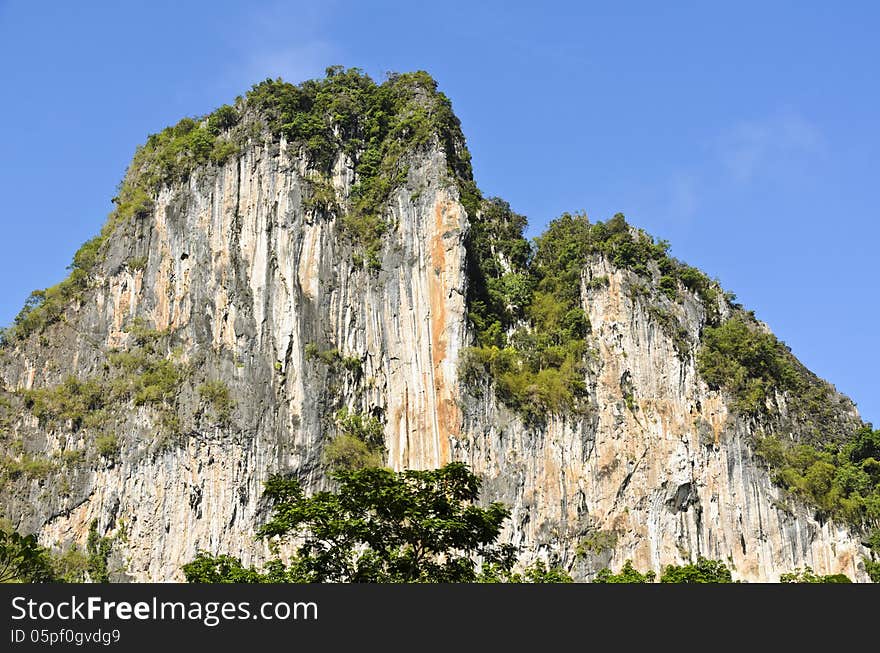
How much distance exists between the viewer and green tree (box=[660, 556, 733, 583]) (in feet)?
142

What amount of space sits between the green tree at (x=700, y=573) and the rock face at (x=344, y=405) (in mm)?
1761

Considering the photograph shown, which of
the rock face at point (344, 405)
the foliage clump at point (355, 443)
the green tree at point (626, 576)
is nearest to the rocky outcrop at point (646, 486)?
the rock face at point (344, 405)

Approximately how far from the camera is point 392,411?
5347cm

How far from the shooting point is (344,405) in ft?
175

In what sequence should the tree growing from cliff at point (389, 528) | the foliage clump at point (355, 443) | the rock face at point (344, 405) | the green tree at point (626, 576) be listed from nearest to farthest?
the tree growing from cliff at point (389, 528) → the green tree at point (626, 576) → the foliage clump at point (355, 443) → the rock face at point (344, 405)

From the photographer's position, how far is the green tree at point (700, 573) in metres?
43.4

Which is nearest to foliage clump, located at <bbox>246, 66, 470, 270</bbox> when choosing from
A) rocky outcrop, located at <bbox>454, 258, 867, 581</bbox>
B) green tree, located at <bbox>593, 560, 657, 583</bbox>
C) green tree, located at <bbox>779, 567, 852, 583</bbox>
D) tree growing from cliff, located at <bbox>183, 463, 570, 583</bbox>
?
rocky outcrop, located at <bbox>454, 258, 867, 581</bbox>

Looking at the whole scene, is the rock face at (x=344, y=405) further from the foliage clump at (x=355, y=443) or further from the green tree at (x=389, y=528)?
the green tree at (x=389, y=528)

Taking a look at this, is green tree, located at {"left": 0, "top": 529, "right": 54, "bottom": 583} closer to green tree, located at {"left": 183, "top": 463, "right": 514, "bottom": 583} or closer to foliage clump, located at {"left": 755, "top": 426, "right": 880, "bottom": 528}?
green tree, located at {"left": 183, "top": 463, "right": 514, "bottom": 583}

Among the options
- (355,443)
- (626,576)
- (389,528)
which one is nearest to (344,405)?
(355,443)

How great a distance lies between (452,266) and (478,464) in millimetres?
8632

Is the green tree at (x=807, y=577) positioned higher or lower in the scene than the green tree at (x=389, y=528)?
higher

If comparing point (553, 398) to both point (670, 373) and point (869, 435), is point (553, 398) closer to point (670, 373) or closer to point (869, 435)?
point (670, 373)

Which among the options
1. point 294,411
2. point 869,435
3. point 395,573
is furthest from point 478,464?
point 395,573
